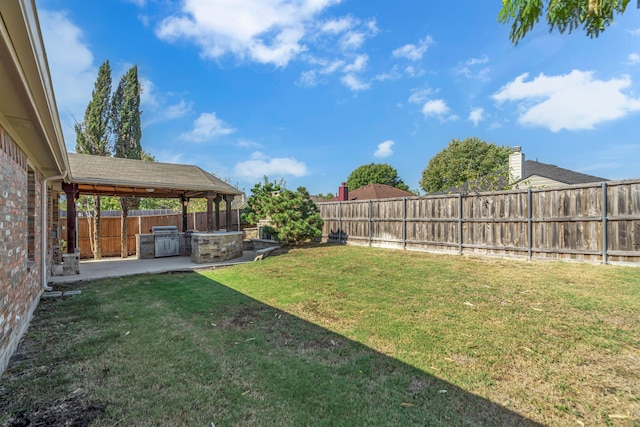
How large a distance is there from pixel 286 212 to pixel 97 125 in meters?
12.6

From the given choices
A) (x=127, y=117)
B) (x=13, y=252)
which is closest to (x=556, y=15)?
(x=13, y=252)

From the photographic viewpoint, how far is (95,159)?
9.35 meters

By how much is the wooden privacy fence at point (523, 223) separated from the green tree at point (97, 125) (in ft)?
43.9

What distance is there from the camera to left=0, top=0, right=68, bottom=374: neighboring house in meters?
1.71

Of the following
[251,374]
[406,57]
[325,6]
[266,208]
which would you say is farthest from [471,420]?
[406,57]

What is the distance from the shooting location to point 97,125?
15453mm

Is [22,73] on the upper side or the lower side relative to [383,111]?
lower

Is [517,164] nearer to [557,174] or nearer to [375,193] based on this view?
[557,174]

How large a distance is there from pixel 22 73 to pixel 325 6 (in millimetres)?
9268

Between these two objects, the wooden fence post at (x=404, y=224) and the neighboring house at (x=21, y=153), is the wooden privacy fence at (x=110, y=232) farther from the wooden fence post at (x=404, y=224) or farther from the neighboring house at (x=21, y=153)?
the wooden fence post at (x=404, y=224)

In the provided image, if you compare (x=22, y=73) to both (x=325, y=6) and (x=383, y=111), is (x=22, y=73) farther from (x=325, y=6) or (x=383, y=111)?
(x=383, y=111)

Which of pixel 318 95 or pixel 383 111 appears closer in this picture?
pixel 318 95

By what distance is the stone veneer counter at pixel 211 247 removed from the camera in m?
8.90

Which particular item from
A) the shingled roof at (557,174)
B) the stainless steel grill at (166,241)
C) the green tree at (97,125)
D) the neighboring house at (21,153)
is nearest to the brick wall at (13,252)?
the neighboring house at (21,153)
